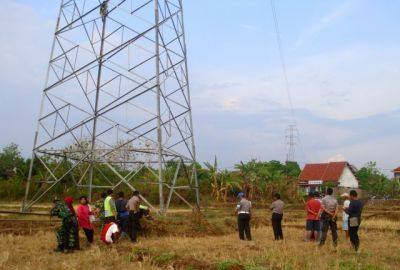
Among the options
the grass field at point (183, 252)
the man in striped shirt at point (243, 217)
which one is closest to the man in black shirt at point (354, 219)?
the grass field at point (183, 252)

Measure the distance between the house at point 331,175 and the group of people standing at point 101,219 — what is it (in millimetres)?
59246

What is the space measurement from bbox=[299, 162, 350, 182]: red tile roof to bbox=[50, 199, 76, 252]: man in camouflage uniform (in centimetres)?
6192

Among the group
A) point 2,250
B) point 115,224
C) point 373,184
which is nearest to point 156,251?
point 115,224

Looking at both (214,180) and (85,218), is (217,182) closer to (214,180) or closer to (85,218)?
(214,180)

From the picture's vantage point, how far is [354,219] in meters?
12.8

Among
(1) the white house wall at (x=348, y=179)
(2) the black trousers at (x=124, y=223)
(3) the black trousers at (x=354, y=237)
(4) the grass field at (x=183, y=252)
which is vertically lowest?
(4) the grass field at (x=183, y=252)

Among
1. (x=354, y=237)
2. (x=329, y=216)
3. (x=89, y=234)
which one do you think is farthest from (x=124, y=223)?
(x=354, y=237)

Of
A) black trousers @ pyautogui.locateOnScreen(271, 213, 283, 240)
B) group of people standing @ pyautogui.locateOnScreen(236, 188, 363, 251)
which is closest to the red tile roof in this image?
group of people standing @ pyautogui.locateOnScreen(236, 188, 363, 251)

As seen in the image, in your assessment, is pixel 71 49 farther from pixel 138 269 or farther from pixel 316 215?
pixel 138 269

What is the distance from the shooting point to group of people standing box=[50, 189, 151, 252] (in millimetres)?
12719

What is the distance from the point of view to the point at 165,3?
2144cm

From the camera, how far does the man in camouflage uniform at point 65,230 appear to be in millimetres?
12609

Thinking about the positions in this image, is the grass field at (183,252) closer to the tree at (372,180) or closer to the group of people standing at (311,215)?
the group of people standing at (311,215)

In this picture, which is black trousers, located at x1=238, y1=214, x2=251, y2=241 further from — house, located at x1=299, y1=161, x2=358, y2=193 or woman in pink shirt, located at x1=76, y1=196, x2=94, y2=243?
house, located at x1=299, y1=161, x2=358, y2=193
